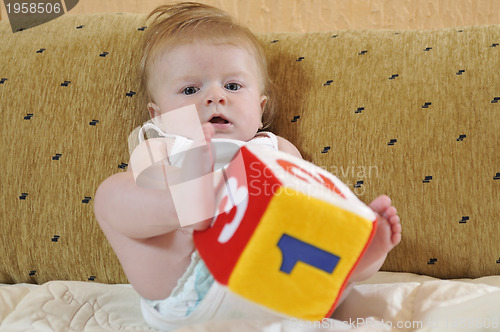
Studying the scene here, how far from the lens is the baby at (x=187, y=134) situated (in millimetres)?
772

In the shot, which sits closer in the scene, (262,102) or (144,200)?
(144,200)

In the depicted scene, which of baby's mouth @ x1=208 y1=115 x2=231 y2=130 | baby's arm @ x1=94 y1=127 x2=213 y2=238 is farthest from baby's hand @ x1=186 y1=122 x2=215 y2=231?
baby's mouth @ x1=208 y1=115 x2=231 y2=130

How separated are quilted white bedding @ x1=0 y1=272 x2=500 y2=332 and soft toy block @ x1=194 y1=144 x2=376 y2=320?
0.36ft

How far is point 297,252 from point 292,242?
2cm

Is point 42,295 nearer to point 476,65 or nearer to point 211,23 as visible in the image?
point 211,23

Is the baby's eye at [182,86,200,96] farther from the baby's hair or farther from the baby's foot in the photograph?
the baby's foot

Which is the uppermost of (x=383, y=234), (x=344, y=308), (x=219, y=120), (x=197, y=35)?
(x=197, y=35)

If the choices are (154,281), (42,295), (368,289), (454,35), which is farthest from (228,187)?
(454,35)

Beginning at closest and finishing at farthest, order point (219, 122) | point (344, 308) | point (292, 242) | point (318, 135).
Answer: point (292, 242), point (344, 308), point (219, 122), point (318, 135)

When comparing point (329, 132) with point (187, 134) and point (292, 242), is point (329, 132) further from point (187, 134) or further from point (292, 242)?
point (292, 242)

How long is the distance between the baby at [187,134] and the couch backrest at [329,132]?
97 millimetres

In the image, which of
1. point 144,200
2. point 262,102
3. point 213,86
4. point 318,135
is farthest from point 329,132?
point 144,200

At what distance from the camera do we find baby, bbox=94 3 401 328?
0.77 meters

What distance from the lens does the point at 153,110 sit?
3.52 feet
